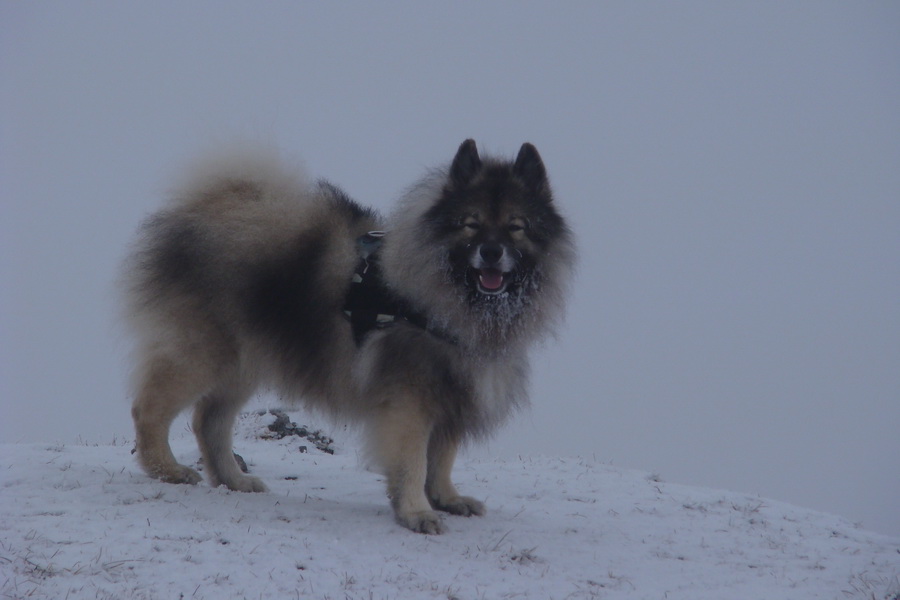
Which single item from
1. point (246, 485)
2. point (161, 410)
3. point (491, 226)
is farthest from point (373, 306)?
point (246, 485)

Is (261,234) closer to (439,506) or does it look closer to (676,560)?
(439,506)

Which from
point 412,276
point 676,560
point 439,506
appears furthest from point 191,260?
point 676,560

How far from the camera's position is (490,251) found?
4.90 metres

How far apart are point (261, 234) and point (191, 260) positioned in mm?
543

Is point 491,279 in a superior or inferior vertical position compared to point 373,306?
→ superior

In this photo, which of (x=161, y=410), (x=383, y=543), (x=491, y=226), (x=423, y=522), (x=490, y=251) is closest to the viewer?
(x=383, y=543)

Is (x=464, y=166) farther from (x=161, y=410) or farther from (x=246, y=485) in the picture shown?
(x=246, y=485)

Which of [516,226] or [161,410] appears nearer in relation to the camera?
[516,226]

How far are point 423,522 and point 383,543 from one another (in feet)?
1.43

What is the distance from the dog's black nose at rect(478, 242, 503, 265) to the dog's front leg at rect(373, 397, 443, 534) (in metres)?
1.04

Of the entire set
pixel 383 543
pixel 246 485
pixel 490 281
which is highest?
pixel 490 281

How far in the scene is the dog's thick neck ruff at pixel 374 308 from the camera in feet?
16.8

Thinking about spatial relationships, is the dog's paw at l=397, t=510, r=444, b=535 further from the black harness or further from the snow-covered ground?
the black harness

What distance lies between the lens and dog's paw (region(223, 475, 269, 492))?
580 centimetres
